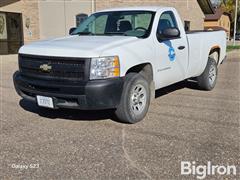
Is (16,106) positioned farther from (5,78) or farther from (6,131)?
(5,78)

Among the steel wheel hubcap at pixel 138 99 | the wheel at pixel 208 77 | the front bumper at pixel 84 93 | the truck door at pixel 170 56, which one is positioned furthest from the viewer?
the wheel at pixel 208 77

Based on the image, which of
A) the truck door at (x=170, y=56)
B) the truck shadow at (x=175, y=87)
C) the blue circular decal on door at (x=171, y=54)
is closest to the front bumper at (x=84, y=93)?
the truck door at (x=170, y=56)

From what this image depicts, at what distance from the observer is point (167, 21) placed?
6266mm

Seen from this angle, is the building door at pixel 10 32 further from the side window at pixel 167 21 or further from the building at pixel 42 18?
the side window at pixel 167 21

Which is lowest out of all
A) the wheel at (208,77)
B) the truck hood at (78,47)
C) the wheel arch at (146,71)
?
the wheel at (208,77)

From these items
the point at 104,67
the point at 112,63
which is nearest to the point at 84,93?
the point at 104,67

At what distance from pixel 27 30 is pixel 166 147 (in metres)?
17.1

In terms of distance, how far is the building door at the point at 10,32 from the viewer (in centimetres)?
1953

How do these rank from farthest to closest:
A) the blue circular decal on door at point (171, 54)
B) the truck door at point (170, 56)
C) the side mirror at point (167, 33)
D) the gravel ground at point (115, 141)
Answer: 1. the blue circular decal on door at point (171, 54)
2. the truck door at point (170, 56)
3. the side mirror at point (167, 33)
4. the gravel ground at point (115, 141)

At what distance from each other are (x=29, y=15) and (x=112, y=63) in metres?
16.4

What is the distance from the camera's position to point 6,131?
5.01 m

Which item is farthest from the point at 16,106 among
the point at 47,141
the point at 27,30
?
the point at 27,30

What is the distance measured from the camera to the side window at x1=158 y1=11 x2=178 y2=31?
19.6 feet

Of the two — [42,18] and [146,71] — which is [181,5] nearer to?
[42,18]
